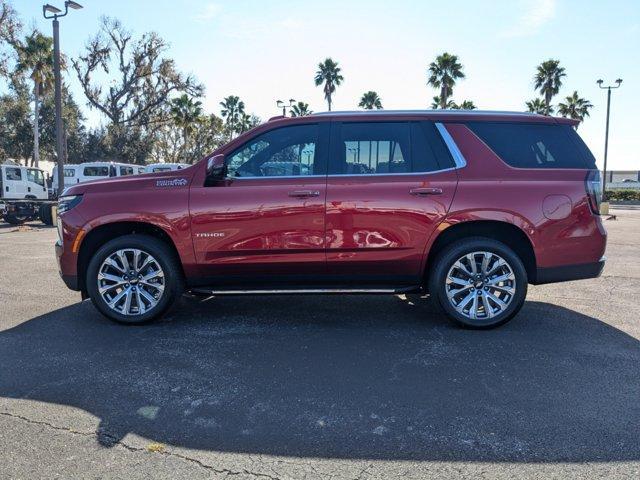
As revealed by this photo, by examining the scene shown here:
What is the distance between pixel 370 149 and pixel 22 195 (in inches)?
814

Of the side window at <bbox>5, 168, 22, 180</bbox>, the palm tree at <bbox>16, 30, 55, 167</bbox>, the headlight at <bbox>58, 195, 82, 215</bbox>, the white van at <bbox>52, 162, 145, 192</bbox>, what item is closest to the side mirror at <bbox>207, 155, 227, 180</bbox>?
the headlight at <bbox>58, 195, 82, 215</bbox>

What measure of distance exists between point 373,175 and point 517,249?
157cm

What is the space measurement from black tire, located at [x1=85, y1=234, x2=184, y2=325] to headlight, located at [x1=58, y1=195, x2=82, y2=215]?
48cm

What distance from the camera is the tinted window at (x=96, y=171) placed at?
26609 mm

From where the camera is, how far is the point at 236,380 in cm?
361

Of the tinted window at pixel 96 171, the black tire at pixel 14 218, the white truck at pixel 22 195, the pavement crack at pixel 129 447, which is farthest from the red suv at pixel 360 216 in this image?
the tinted window at pixel 96 171

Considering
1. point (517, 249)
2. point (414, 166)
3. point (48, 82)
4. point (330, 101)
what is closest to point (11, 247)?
point (414, 166)

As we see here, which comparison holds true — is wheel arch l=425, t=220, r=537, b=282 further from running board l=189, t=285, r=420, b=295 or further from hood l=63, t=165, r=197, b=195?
hood l=63, t=165, r=197, b=195

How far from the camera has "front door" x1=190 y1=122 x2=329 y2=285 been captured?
4629 millimetres

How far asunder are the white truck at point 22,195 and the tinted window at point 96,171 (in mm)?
4336

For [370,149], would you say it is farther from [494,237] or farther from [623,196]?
[623,196]

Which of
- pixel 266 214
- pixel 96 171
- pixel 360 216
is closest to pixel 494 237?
pixel 360 216

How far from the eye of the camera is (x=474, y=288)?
4.71m

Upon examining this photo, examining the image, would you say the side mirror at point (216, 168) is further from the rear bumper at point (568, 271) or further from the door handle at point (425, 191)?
the rear bumper at point (568, 271)
